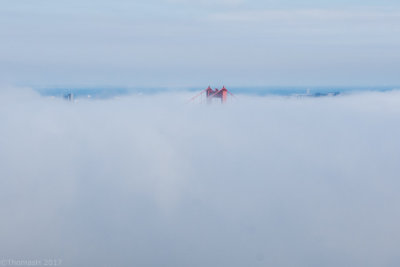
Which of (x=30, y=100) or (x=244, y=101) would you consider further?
(x=244, y=101)

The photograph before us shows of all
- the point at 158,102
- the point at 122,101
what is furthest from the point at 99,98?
the point at 158,102

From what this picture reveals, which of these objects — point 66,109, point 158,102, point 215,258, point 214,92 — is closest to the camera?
point 215,258

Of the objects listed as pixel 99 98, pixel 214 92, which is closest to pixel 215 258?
pixel 214 92

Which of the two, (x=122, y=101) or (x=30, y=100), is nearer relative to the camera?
(x=30, y=100)

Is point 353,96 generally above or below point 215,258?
above

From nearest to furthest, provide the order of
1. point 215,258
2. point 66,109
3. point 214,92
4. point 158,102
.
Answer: point 215,258 < point 214,92 < point 66,109 < point 158,102

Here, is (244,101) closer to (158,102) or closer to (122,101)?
(158,102)

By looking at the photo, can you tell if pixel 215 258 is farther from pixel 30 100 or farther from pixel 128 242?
pixel 30 100

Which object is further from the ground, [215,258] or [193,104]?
[193,104]

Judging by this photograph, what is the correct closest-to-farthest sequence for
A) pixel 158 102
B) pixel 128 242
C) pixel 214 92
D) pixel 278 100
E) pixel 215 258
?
pixel 215 258, pixel 128 242, pixel 214 92, pixel 158 102, pixel 278 100
